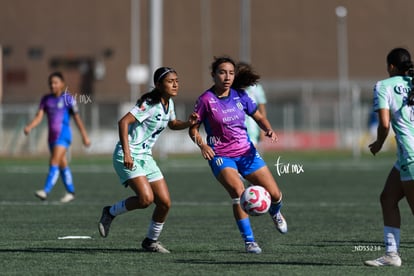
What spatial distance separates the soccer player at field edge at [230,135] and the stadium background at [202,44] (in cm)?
4534

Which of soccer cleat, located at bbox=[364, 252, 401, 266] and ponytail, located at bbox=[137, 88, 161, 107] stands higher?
ponytail, located at bbox=[137, 88, 161, 107]

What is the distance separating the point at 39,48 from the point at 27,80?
2.01 metres

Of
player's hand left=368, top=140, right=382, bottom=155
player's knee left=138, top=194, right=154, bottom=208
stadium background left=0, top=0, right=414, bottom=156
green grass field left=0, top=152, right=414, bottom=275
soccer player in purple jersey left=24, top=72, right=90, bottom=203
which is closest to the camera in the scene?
player's hand left=368, top=140, right=382, bottom=155

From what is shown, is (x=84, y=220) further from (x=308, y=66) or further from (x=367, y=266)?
(x=308, y=66)

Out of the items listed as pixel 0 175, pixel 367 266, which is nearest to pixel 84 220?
pixel 367 266

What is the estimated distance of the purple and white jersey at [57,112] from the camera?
18.9 metres

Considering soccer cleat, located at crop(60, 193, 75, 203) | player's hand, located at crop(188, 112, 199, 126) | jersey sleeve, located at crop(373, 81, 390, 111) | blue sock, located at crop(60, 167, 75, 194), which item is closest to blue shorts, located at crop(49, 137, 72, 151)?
blue sock, located at crop(60, 167, 75, 194)

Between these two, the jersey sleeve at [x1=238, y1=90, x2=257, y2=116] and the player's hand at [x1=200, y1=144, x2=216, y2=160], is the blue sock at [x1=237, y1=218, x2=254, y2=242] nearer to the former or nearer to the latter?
the player's hand at [x1=200, y1=144, x2=216, y2=160]

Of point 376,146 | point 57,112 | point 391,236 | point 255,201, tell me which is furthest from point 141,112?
point 57,112

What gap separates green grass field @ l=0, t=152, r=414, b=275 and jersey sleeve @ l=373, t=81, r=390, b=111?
4.90 ft

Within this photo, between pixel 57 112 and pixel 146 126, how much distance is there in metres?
7.66

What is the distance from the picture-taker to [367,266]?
10125 millimetres

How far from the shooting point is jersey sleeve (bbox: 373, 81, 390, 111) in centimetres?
962

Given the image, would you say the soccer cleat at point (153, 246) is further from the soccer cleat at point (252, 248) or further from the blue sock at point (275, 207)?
the blue sock at point (275, 207)
